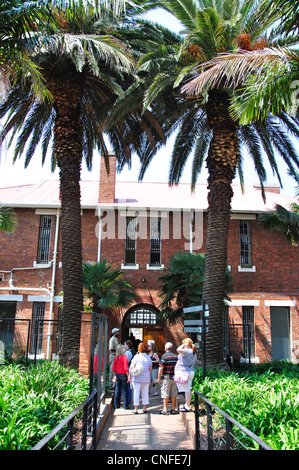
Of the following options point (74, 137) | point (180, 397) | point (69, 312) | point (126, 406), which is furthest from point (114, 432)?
point (74, 137)

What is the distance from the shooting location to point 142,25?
13.2 m

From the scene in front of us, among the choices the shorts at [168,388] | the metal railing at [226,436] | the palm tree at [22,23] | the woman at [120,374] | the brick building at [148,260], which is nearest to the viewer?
the metal railing at [226,436]

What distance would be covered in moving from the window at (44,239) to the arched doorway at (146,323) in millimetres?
4709

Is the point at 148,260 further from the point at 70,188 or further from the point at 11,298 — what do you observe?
the point at 70,188

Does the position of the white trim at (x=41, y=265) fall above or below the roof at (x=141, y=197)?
below

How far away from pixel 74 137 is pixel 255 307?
1186cm

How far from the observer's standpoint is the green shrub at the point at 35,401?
4602 millimetres

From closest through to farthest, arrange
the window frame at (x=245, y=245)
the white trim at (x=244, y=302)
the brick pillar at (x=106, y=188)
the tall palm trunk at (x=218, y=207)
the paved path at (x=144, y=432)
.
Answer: the paved path at (x=144, y=432) → the tall palm trunk at (x=218, y=207) → the white trim at (x=244, y=302) → the window frame at (x=245, y=245) → the brick pillar at (x=106, y=188)

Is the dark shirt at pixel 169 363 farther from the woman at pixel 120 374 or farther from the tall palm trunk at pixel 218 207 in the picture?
the tall palm trunk at pixel 218 207

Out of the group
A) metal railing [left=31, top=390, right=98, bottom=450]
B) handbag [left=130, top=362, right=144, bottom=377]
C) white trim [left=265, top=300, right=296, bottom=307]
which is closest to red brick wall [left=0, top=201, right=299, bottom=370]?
white trim [left=265, top=300, right=296, bottom=307]

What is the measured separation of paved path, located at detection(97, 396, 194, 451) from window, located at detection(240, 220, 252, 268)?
12061 millimetres

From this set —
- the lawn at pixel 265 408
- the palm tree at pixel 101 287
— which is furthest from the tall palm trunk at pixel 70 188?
the palm tree at pixel 101 287

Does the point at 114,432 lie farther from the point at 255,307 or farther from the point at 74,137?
the point at 255,307
